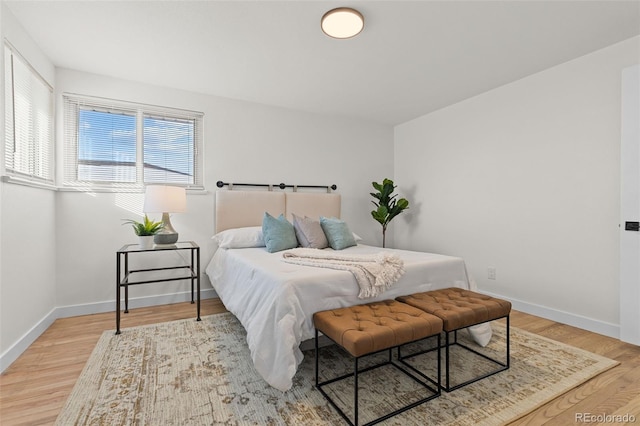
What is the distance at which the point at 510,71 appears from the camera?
9.96ft

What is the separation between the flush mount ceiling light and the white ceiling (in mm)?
46

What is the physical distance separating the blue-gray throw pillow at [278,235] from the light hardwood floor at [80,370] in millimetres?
1174

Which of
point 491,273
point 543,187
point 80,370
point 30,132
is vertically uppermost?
point 30,132

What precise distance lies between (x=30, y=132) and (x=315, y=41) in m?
2.45

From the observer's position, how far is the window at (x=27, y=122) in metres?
2.16

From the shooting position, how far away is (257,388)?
1.80m

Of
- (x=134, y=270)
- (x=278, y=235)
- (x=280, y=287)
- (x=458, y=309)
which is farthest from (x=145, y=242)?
(x=458, y=309)

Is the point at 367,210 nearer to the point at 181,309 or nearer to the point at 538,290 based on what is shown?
the point at 538,290

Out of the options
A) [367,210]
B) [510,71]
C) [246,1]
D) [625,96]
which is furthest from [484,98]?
[246,1]

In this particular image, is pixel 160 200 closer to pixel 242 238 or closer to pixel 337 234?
pixel 242 238

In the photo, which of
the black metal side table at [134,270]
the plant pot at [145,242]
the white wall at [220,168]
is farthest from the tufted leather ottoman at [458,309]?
the white wall at [220,168]

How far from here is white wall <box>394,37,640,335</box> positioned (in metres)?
2.62

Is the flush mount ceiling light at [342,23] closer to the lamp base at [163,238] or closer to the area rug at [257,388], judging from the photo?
the lamp base at [163,238]

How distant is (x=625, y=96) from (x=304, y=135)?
322cm
